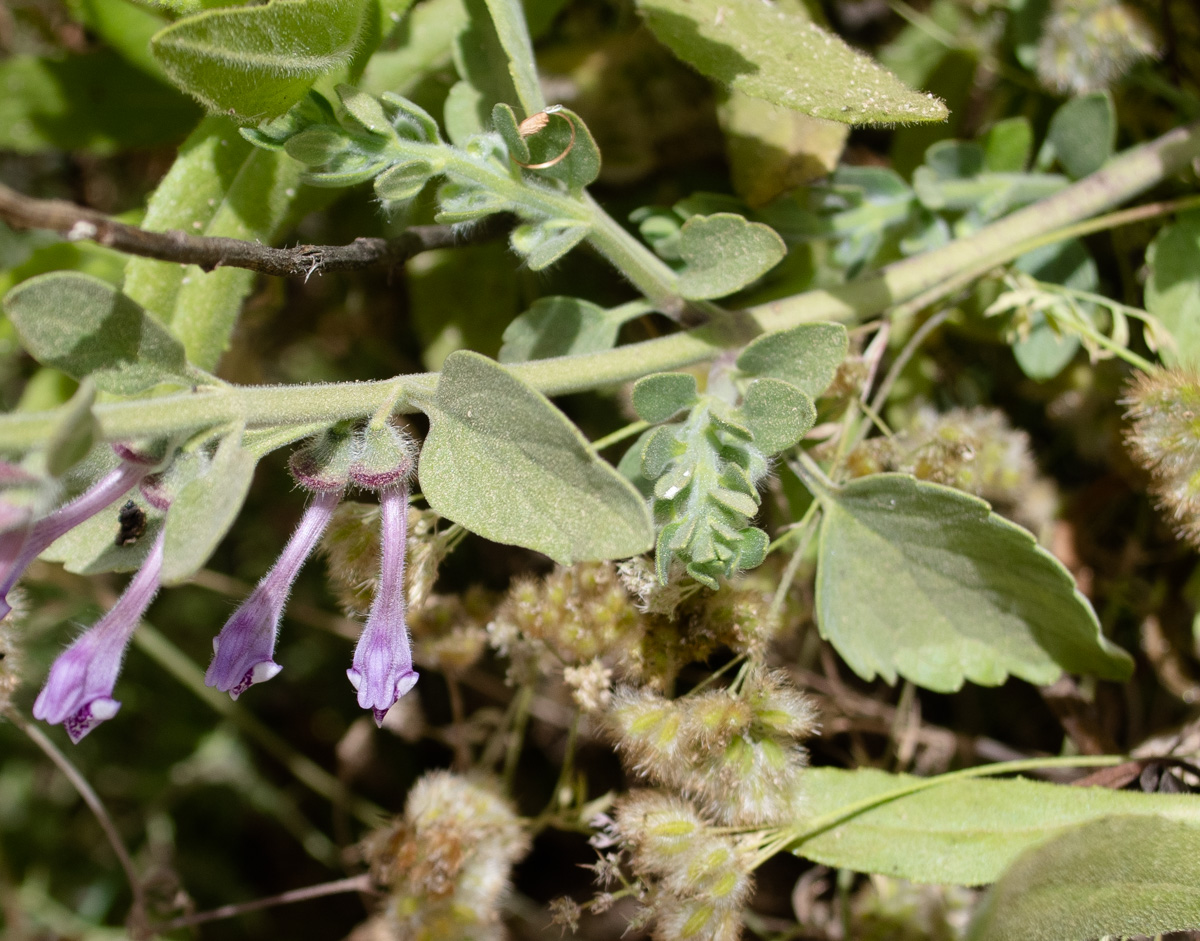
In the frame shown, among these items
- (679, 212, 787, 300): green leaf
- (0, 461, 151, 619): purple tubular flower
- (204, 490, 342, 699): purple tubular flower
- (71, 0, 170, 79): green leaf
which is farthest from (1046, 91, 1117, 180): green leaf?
(71, 0, 170, 79): green leaf

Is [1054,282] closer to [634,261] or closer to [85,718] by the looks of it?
[634,261]

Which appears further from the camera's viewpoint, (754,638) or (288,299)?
(288,299)

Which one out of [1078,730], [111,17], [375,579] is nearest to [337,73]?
[375,579]

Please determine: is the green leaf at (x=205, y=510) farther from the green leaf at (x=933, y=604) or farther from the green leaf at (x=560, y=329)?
the green leaf at (x=933, y=604)

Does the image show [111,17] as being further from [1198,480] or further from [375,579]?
[1198,480]

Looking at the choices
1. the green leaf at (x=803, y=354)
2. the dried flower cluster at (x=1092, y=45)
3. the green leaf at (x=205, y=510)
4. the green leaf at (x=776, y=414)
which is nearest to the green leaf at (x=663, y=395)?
the green leaf at (x=776, y=414)

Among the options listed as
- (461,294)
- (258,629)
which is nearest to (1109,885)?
(258,629)
